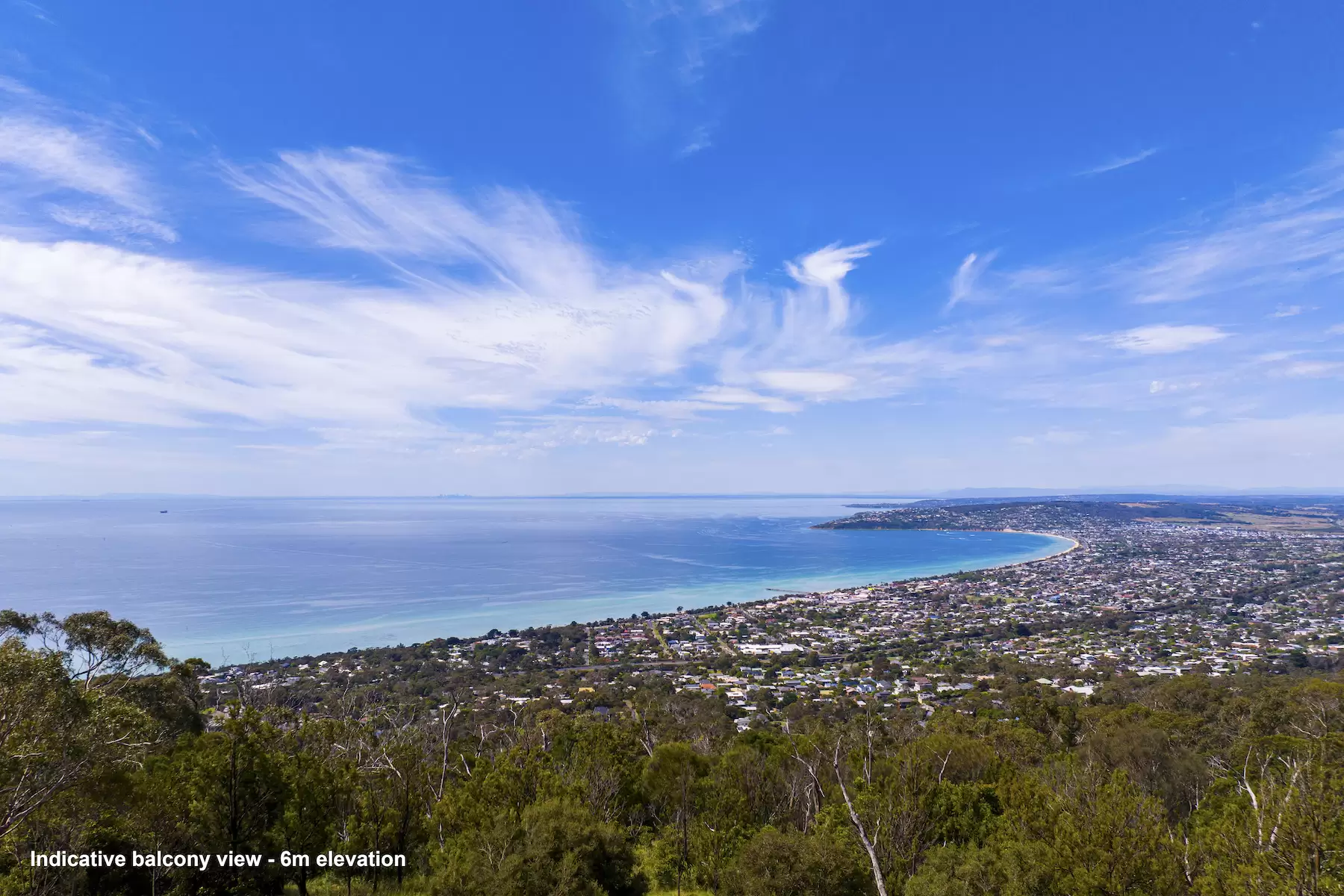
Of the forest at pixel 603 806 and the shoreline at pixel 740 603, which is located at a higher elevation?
the forest at pixel 603 806

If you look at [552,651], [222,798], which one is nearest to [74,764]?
[222,798]

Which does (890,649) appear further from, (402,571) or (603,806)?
(402,571)

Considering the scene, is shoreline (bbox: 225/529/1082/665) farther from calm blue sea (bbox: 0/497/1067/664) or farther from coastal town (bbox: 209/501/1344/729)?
calm blue sea (bbox: 0/497/1067/664)

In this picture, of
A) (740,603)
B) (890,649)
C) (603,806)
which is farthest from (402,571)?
(603,806)

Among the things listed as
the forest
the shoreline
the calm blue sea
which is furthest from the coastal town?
the forest

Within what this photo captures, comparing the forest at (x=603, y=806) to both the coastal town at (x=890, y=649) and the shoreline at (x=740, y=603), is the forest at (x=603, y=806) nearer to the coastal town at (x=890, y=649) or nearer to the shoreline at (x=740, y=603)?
the coastal town at (x=890, y=649)

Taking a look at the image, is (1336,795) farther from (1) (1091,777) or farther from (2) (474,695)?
(2) (474,695)

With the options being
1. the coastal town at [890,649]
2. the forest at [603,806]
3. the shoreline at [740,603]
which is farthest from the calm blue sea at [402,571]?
the forest at [603,806]
